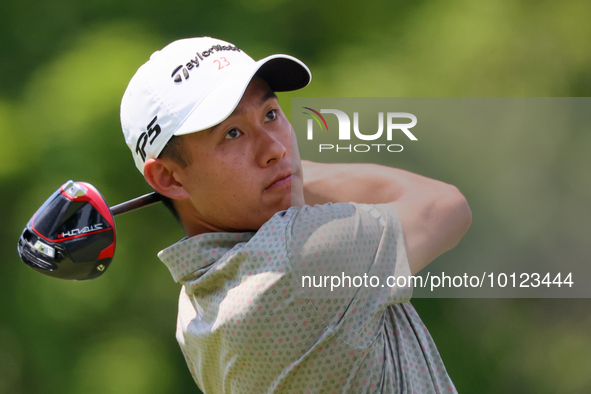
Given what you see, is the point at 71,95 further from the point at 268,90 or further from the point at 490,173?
the point at 490,173

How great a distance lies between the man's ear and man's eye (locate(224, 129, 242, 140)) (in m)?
0.14

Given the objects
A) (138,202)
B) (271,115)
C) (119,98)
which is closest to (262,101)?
(271,115)

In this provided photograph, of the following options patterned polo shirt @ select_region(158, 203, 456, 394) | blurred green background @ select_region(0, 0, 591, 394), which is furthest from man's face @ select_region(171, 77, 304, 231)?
blurred green background @ select_region(0, 0, 591, 394)

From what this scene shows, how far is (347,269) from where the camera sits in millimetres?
1024

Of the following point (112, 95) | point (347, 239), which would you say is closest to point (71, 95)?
point (112, 95)

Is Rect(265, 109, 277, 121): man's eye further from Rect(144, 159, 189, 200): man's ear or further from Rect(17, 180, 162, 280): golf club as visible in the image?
Rect(17, 180, 162, 280): golf club

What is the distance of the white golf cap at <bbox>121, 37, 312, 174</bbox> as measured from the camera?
1.14 metres

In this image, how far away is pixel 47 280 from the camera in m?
2.65

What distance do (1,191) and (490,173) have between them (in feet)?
7.94

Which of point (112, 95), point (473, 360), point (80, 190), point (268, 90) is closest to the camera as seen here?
point (80, 190)

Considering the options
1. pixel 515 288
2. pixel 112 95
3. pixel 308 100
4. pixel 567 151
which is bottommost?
pixel 515 288

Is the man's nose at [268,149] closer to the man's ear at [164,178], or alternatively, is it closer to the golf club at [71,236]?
the man's ear at [164,178]

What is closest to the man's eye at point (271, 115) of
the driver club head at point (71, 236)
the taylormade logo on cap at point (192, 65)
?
the taylormade logo on cap at point (192, 65)

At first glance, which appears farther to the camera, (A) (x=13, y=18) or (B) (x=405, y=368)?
(A) (x=13, y=18)
